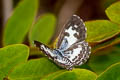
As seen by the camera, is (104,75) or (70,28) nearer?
(104,75)

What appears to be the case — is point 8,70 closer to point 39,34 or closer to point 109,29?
point 109,29

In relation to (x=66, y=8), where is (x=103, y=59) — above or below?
above

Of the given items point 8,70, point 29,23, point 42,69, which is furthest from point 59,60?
point 29,23

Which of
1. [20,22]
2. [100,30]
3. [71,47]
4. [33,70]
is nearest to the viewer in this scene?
[33,70]

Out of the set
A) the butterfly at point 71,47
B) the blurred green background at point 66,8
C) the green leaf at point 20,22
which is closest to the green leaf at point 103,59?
the butterfly at point 71,47

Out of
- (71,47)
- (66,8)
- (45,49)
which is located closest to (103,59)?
(71,47)

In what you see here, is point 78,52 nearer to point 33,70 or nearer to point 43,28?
point 33,70
